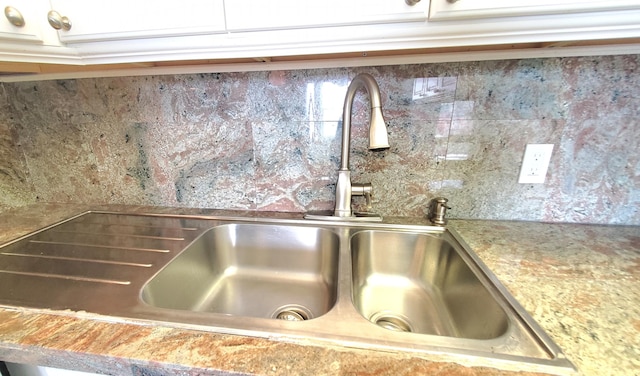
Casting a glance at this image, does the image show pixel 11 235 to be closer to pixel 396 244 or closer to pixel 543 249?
pixel 396 244

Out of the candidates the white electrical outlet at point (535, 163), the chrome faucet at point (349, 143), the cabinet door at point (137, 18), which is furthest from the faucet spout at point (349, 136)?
the white electrical outlet at point (535, 163)

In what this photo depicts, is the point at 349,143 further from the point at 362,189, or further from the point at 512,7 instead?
the point at 512,7

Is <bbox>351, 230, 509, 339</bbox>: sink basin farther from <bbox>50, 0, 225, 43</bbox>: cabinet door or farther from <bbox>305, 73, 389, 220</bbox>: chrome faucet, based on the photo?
<bbox>50, 0, 225, 43</bbox>: cabinet door

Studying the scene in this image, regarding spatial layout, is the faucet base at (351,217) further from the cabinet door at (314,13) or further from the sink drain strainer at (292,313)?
the cabinet door at (314,13)

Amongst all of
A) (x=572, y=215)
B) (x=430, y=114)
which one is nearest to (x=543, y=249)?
(x=572, y=215)

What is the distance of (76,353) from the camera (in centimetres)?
39

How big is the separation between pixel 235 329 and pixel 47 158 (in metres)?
1.20

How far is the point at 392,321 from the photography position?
70 cm

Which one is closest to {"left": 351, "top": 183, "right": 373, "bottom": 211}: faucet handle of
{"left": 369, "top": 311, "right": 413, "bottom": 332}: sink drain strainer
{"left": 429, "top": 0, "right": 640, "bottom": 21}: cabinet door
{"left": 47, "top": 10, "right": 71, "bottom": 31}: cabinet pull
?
{"left": 369, "top": 311, "right": 413, "bottom": 332}: sink drain strainer

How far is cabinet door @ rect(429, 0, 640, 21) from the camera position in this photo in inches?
17.4

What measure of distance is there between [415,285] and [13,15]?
1.21 m

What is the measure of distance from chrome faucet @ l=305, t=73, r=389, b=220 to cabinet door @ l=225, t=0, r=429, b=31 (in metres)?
0.20

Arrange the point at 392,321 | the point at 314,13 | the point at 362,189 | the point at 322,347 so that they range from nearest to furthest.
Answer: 1. the point at 322,347
2. the point at 314,13
3. the point at 392,321
4. the point at 362,189

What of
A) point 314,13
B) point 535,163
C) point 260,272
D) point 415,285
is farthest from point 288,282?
point 535,163
